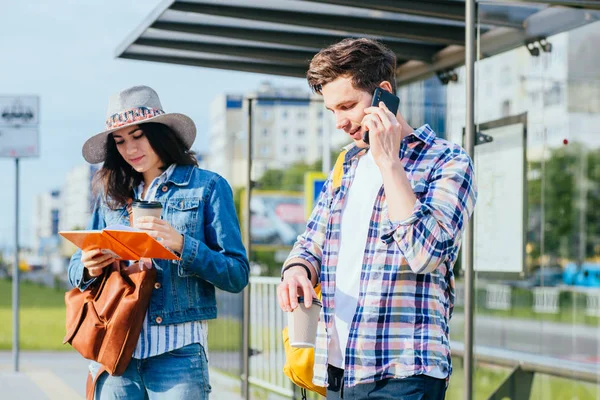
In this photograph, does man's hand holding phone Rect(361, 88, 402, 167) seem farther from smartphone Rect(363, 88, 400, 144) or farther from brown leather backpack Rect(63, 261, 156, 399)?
brown leather backpack Rect(63, 261, 156, 399)

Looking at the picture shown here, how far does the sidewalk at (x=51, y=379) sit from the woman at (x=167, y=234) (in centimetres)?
539

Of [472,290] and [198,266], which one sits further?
[472,290]

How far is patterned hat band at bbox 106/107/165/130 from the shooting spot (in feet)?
11.5

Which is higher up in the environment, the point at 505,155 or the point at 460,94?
the point at 460,94

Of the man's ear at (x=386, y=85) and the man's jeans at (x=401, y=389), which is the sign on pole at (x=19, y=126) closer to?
the man's ear at (x=386, y=85)

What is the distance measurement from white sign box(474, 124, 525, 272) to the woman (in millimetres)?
2398

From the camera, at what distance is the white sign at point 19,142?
12570 millimetres

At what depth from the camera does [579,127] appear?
736 centimetres

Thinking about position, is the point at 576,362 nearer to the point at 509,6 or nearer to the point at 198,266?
the point at 509,6

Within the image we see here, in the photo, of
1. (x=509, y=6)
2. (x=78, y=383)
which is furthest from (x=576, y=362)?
(x=78, y=383)

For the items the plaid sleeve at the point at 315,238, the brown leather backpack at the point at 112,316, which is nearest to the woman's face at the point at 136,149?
the brown leather backpack at the point at 112,316

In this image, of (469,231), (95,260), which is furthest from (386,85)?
(469,231)

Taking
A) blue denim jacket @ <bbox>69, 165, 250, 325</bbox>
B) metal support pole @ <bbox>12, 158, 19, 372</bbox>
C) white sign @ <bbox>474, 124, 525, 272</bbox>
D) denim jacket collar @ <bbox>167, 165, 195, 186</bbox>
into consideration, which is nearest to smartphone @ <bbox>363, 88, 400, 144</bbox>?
blue denim jacket @ <bbox>69, 165, 250, 325</bbox>

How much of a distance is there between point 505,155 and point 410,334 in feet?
11.5
